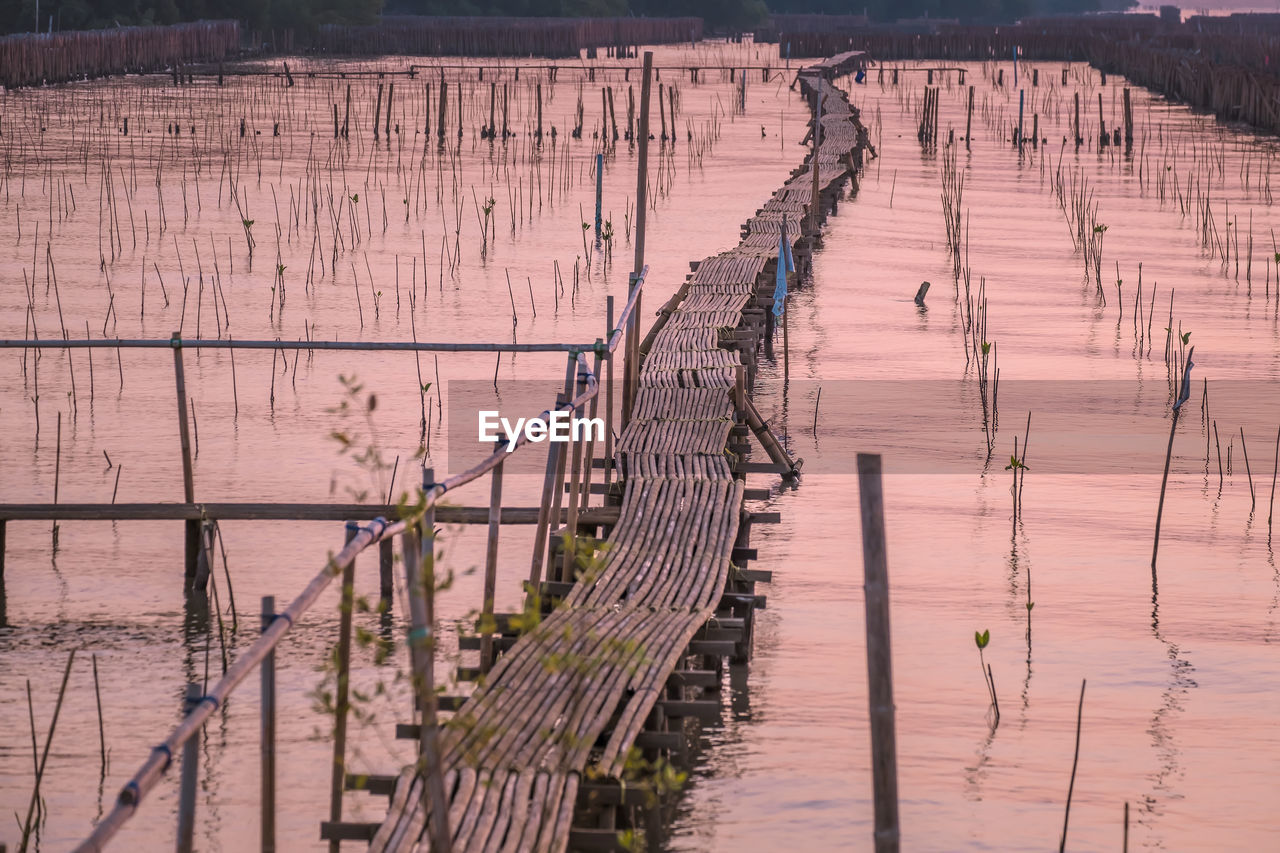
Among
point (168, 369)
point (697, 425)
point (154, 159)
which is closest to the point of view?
point (697, 425)

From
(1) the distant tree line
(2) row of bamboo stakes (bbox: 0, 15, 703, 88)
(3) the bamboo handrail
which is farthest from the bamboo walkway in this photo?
(1) the distant tree line

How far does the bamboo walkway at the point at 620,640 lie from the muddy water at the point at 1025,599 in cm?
55

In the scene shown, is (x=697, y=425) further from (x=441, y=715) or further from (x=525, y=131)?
(x=525, y=131)

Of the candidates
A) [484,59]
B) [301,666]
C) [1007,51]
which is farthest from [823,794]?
[1007,51]

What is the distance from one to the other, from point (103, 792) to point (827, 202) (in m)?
16.7

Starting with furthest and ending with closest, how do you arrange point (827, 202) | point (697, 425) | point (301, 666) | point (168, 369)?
point (827, 202) → point (168, 369) → point (697, 425) → point (301, 666)

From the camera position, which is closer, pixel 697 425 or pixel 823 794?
pixel 823 794

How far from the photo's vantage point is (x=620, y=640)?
6.44m

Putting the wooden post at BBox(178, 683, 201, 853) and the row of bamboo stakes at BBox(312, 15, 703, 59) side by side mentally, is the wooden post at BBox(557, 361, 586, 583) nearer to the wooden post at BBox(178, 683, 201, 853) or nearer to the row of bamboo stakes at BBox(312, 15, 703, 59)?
the wooden post at BBox(178, 683, 201, 853)

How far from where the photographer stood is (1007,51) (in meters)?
69.9

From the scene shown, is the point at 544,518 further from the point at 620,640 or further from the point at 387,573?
the point at 387,573

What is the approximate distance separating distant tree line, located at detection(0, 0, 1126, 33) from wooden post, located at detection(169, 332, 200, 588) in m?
40.3

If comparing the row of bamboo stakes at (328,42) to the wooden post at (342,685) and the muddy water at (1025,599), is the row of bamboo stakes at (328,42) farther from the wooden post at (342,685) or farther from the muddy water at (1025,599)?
the wooden post at (342,685)

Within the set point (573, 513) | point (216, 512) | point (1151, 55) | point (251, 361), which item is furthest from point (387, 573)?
point (1151, 55)
